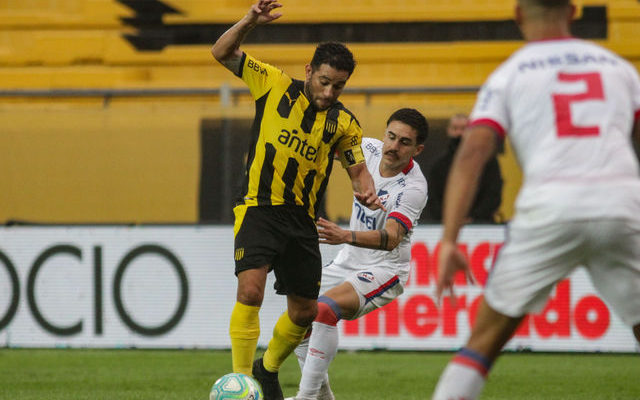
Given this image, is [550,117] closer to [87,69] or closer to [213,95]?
[213,95]

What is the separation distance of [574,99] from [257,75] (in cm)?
257

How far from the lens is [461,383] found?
3490 mm

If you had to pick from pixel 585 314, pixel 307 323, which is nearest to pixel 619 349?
pixel 585 314

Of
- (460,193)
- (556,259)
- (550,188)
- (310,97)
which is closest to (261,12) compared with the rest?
(310,97)

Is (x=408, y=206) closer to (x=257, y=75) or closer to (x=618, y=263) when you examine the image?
(x=257, y=75)

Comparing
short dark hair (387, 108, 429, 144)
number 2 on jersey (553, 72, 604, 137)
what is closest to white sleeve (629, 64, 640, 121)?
number 2 on jersey (553, 72, 604, 137)

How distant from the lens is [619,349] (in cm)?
926

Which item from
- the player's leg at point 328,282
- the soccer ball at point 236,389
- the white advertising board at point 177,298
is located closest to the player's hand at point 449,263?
the soccer ball at point 236,389

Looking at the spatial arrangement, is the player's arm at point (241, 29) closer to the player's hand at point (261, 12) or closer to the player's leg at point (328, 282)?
the player's hand at point (261, 12)

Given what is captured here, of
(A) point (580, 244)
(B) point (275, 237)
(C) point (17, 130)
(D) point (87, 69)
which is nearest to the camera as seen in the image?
(A) point (580, 244)

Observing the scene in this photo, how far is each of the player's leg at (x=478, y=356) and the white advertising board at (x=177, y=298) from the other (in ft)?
18.9

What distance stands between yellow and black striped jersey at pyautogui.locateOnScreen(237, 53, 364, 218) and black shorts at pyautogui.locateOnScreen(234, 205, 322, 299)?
0.07 metres

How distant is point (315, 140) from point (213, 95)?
685 cm

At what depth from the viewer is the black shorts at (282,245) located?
561 centimetres
